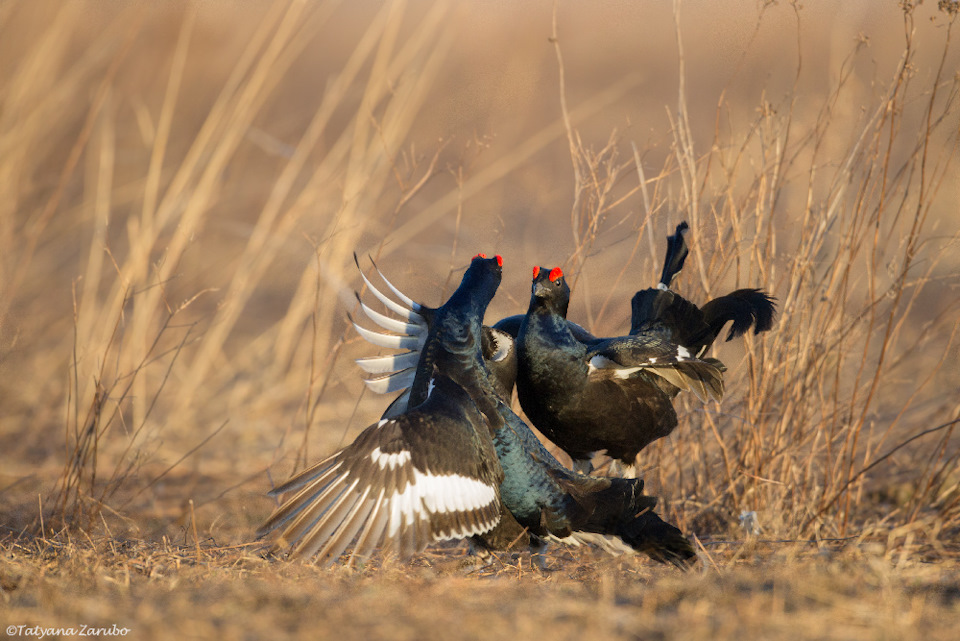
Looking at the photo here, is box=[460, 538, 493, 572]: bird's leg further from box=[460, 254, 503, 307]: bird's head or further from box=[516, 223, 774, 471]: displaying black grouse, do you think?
box=[460, 254, 503, 307]: bird's head

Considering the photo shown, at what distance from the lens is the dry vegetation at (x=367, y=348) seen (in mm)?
2338

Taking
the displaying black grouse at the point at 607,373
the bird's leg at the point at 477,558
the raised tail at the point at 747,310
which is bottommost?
the bird's leg at the point at 477,558

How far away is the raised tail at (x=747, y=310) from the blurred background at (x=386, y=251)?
97 mm

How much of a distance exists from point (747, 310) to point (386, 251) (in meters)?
2.86

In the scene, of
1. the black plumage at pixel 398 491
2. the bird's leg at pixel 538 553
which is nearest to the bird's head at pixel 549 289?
the black plumage at pixel 398 491

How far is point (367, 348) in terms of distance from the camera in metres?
6.88

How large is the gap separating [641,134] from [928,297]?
11.4 ft

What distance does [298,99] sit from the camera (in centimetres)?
1154

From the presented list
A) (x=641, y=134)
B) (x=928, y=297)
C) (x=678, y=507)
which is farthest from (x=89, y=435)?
(x=641, y=134)

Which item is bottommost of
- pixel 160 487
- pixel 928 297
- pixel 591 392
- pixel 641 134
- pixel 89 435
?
pixel 160 487

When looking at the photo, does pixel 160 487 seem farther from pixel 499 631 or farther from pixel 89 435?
pixel 499 631

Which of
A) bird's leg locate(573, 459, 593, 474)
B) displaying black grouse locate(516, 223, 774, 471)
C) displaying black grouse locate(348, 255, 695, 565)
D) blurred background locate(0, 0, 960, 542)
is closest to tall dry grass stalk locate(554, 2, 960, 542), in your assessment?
blurred background locate(0, 0, 960, 542)

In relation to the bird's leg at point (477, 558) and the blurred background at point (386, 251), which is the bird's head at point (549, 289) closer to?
the blurred background at point (386, 251)

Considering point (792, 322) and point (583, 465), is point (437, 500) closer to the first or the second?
point (583, 465)
